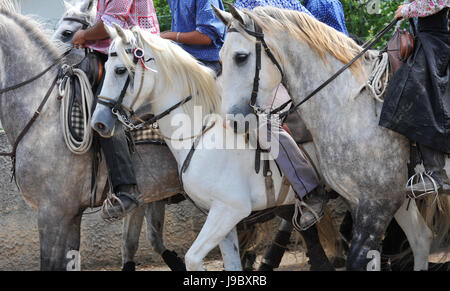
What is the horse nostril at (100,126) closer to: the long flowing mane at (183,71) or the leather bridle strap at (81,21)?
the long flowing mane at (183,71)

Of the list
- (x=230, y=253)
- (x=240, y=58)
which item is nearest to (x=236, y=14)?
(x=240, y=58)

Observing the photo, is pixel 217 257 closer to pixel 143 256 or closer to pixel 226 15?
pixel 143 256

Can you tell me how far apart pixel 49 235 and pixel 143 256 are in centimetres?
256

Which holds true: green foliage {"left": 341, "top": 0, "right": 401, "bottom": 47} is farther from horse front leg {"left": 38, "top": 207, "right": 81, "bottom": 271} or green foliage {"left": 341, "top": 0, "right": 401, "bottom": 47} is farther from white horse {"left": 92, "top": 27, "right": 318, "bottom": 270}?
horse front leg {"left": 38, "top": 207, "right": 81, "bottom": 271}

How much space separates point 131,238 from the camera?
625 centimetres

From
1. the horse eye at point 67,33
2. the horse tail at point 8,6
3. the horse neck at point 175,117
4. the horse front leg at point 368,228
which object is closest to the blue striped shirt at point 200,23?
the horse neck at point 175,117

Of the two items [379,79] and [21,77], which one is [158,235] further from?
[379,79]

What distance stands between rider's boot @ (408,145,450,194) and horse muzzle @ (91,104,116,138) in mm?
2185

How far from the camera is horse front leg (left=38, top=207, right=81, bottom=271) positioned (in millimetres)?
5066

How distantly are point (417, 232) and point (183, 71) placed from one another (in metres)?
2.31

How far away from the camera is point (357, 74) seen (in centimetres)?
473
